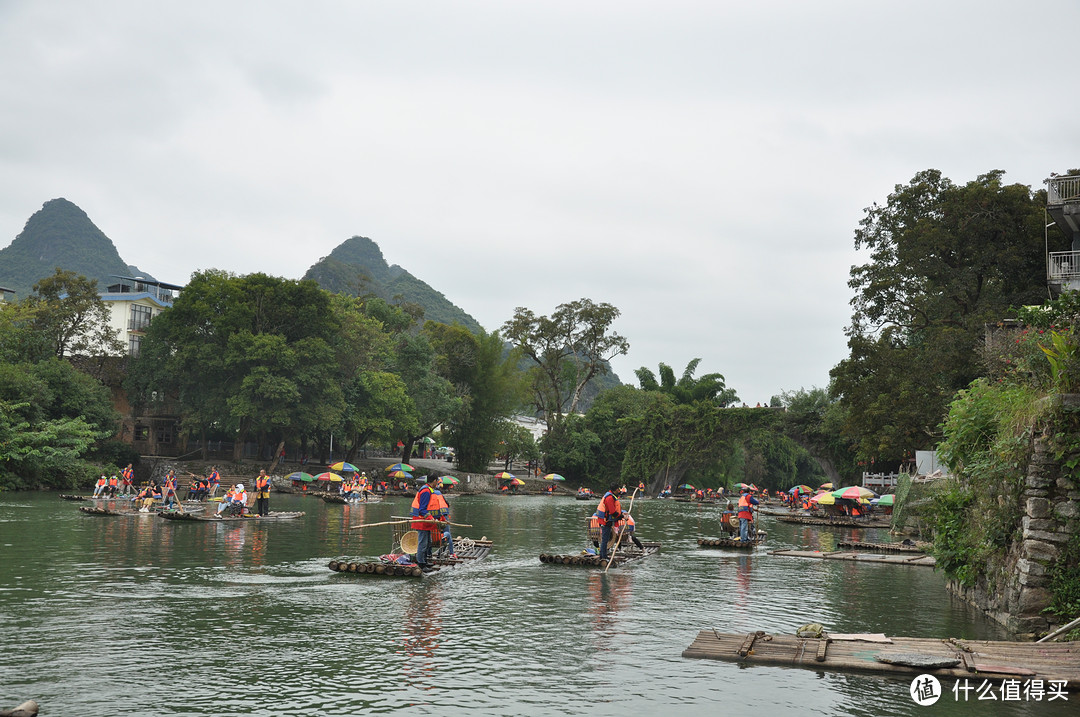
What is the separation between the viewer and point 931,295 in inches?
1651

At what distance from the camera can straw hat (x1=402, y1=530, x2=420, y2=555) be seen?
18.5 m

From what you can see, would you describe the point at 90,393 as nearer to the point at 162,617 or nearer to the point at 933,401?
the point at 162,617

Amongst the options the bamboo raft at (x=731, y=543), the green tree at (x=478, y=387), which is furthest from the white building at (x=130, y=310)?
the bamboo raft at (x=731, y=543)

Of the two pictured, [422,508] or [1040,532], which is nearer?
[1040,532]

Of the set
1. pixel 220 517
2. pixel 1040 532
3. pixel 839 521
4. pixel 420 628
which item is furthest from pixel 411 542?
pixel 839 521

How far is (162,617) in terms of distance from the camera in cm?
1330

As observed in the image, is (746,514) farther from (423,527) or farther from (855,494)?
(855,494)

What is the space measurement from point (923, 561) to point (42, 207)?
7738 inches

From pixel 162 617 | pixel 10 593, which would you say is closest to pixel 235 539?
pixel 10 593

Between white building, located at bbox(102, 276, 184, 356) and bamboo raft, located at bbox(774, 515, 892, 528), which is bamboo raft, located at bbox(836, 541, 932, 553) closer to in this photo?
bamboo raft, located at bbox(774, 515, 892, 528)

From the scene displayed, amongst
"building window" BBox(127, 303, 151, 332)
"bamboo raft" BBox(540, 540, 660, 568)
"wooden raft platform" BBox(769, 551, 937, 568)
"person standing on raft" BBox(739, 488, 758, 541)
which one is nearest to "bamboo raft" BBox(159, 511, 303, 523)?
"bamboo raft" BBox(540, 540, 660, 568)

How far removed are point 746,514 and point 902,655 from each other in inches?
624

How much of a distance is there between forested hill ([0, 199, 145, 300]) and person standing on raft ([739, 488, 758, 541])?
157 metres

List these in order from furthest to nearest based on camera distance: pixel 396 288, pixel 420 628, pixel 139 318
A: pixel 396 288
pixel 139 318
pixel 420 628
